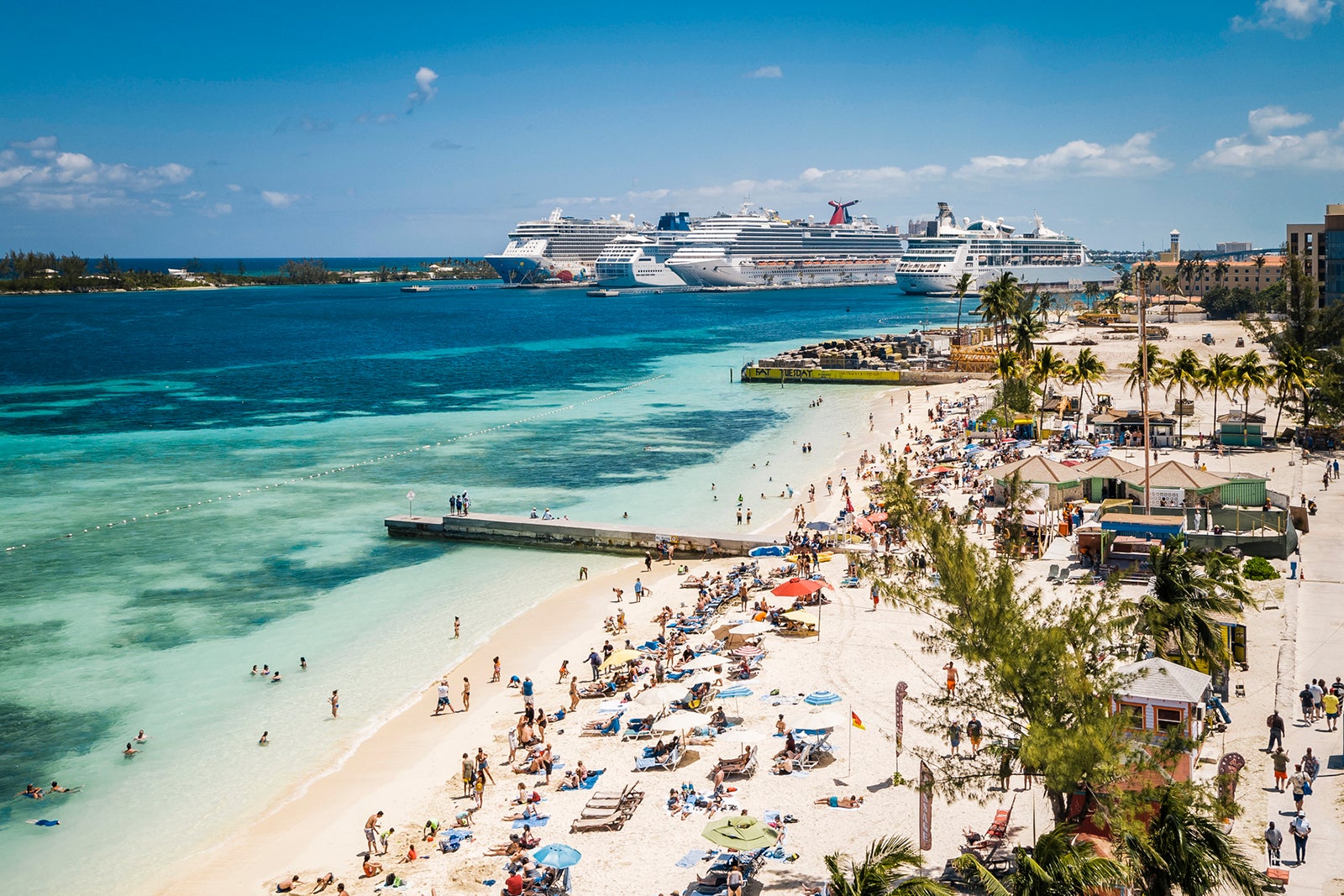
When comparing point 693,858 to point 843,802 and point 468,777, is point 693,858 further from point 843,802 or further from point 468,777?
point 468,777

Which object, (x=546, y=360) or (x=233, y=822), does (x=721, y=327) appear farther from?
(x=233, y=822)

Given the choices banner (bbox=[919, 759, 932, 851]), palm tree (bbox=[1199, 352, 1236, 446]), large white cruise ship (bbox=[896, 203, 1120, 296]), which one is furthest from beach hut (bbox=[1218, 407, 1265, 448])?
large white cruise ship (bbox=[896, 203, 1120, 296])

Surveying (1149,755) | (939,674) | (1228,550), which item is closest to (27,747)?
(939,674)

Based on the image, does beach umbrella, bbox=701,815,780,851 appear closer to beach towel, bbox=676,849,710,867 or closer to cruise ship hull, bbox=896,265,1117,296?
beach towel, bbox=676,849,710,867

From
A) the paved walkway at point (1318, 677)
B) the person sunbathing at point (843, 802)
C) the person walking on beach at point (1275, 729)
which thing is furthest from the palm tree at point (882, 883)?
the person walking on beach at point (1275, 729)

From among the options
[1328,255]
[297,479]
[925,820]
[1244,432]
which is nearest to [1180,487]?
[1244,432]
